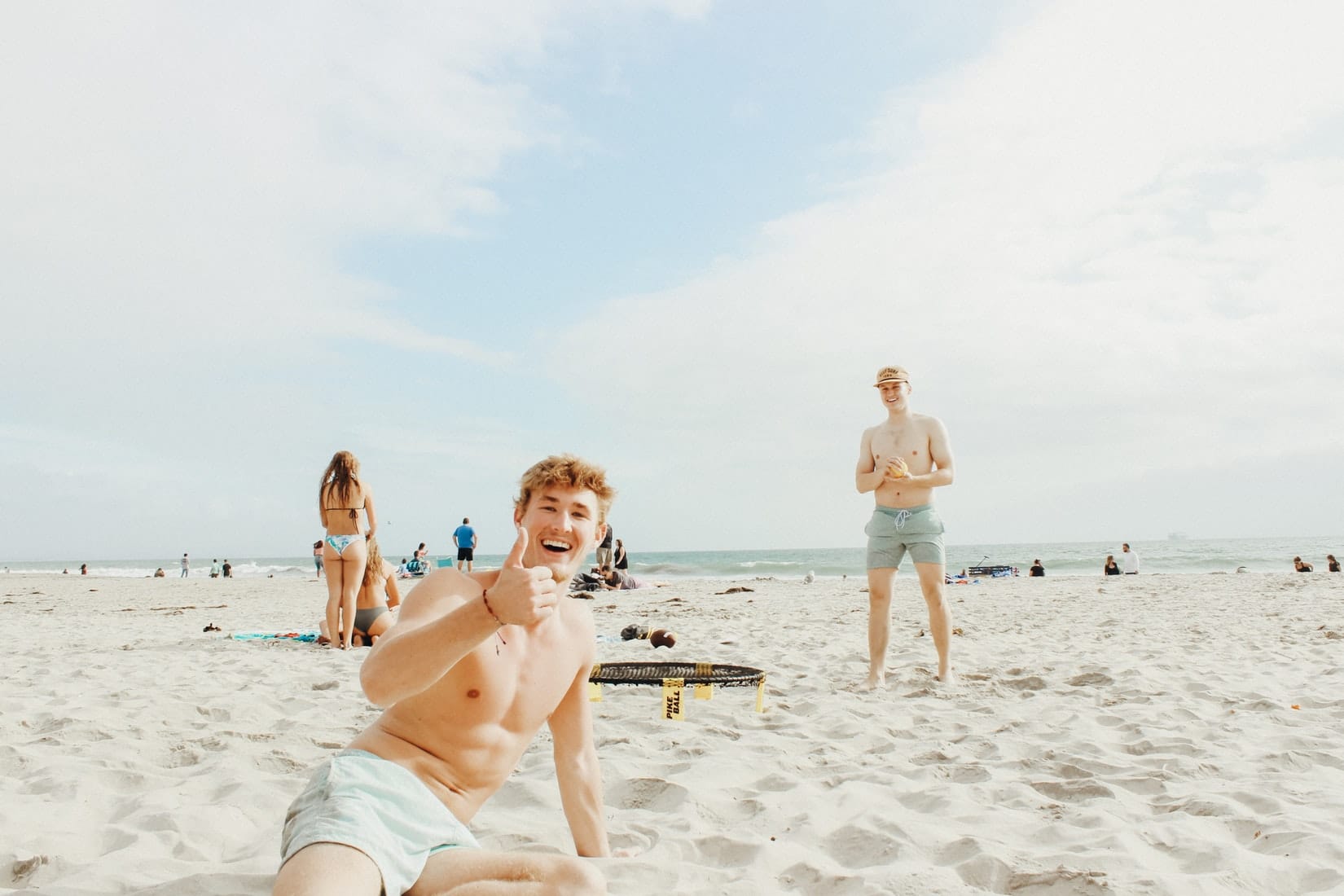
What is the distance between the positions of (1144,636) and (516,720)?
793 cm

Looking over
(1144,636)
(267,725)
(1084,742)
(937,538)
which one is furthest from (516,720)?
(1144,636)

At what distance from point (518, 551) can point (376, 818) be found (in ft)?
2.39

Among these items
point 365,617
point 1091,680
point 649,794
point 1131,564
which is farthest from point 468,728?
point 1131,564

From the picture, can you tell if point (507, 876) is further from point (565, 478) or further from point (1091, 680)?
point (1091, 680)

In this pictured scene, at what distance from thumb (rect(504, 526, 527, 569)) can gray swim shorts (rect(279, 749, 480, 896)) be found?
652 mm

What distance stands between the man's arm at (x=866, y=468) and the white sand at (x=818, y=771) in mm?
1356

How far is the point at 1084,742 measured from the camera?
3992 millimetres

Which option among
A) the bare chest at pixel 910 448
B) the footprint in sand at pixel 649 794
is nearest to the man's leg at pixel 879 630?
the bare chest at pixel 910 448

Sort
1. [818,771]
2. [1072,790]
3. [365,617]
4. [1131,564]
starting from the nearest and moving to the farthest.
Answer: [1072,790] < [818,771] < [365,617] < [1131,564]

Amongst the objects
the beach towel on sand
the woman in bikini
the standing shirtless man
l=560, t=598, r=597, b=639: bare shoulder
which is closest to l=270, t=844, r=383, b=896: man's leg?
l=560, t=598, r=597, b=639: bare shoulder

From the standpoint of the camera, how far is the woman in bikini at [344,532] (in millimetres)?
7453

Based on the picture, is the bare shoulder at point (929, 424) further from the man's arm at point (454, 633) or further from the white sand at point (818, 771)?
the man's arm at point (454, 633)

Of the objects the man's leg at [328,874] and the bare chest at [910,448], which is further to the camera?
the bare chest at [910,448]

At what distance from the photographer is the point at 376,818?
2008mm
